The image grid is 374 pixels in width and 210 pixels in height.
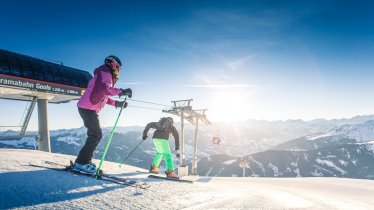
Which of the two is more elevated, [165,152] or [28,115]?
[28,115]

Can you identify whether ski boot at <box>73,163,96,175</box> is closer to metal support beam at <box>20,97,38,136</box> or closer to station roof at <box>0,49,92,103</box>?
station roof at <box>0,49,92,103</box>

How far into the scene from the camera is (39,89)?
19969 millimetres

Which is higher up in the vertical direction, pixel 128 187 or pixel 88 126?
pixel 88 126

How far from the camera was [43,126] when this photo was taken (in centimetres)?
2453

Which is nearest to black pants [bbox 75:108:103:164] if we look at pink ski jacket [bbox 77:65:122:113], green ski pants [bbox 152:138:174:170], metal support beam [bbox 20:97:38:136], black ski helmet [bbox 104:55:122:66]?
pink ski jacket [bbox 77:65:122:113]

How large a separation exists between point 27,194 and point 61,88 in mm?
19481

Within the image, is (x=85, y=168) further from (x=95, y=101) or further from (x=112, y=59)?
(x=112, y=59)

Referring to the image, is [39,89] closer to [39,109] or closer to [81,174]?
[39,109]

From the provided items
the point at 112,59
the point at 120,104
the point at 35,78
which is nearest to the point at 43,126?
the point at 35,78

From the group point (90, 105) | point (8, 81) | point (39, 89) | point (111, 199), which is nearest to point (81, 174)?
point (90, 105)

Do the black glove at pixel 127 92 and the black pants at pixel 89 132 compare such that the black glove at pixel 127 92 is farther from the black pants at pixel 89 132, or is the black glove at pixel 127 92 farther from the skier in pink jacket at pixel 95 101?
the black pants at pixel 89 132

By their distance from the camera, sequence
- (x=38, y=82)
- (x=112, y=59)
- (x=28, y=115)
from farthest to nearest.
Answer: (x=28, y=115) → (x=38, y=82) → (x=112, y=59)

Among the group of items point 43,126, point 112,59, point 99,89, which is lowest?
point 99,89

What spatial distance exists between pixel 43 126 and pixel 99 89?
21.7m
